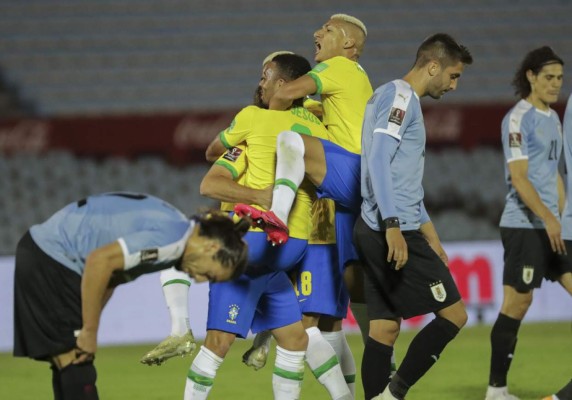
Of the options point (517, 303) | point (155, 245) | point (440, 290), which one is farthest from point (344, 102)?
point (155, 245)

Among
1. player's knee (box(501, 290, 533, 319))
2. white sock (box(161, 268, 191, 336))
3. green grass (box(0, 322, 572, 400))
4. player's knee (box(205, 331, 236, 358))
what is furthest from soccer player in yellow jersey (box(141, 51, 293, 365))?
player's knee (box(501, 290, 533, 319))

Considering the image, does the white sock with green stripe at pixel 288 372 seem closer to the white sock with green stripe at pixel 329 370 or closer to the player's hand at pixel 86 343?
the white sock with green stripe at pixel 329 370

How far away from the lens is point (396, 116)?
4969 mm

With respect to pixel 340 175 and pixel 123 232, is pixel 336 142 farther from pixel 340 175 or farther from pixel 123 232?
pixel 123 232

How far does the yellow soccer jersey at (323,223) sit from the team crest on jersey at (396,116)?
2.73 feet

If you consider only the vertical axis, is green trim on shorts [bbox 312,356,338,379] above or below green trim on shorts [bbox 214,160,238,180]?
below

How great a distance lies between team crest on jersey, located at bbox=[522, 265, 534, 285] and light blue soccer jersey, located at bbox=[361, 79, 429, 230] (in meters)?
1.38

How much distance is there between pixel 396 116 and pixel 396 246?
0.61m

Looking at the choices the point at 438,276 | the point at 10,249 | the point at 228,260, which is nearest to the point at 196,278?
the point at 228,260

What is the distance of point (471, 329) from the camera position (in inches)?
415

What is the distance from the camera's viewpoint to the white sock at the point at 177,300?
16.9 ft

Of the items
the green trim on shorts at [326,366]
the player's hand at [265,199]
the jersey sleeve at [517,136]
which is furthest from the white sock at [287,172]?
the jersey sleeve at [517,136]

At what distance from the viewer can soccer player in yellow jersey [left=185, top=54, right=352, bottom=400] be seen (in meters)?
5.03

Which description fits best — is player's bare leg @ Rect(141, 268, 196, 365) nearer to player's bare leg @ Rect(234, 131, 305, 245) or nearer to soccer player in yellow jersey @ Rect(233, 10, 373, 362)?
player's bare leg @ Rect(234, 131, 305, 245)
